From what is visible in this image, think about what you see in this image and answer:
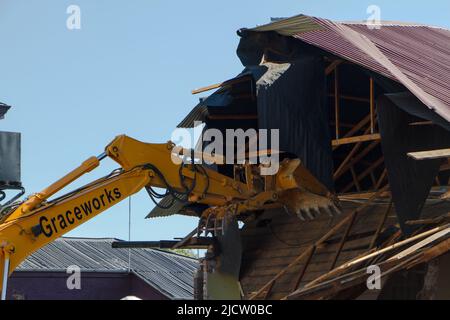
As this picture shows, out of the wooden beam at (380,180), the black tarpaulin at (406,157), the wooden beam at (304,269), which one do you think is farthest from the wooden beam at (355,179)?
the black tarpaulin at (406,157)

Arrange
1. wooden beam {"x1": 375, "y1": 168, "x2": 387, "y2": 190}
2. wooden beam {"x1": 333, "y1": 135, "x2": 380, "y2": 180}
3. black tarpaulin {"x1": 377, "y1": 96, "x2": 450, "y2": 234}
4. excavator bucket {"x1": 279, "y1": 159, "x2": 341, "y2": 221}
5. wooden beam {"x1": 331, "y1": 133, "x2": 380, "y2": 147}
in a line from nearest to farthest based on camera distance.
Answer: black tarpaulin {"x1": 377, "y1": 96, "x2": 450, "y2": 234}
excavator bucket {"x1": 279, "y1": 159, "x2": 341, "y2": 221}
wooden beam {"x1": 331, "y1": 133, "x2": 380, "y2": 147}
wooden beam {"x1": 375, "y1": 168, "x2": 387, "y2": 190}
wooden beam {"x1": 333, "y1": 135, "x2": 380, "y2": 180}

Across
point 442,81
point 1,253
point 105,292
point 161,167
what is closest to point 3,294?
point 1,253

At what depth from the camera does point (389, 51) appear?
1873 centimetres

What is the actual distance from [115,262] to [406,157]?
22.1 m

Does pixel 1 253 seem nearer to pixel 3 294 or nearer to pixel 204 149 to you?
pixel 3 294

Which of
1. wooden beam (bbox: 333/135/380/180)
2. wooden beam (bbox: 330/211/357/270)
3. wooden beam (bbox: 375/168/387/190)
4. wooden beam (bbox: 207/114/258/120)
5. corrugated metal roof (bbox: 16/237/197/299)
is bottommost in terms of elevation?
corrugated metal roof (bbox: 16/237/197/299)

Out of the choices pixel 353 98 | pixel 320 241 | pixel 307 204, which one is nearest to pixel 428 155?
pixel 307 204

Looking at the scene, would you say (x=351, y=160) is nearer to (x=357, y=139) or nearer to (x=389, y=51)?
(x=357, y=139)

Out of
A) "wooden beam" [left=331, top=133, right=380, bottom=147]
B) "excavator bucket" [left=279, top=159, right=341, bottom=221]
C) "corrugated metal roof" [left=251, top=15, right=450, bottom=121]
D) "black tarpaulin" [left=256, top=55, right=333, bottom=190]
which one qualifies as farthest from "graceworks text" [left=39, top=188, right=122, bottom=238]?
"wooden beam" [left=331, top=133, right=380, bottom=147]

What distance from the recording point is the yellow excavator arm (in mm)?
15016

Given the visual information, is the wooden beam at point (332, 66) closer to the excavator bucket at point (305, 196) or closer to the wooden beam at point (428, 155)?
the excavator bucket at point (305, 196)

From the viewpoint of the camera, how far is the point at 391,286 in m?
17.5

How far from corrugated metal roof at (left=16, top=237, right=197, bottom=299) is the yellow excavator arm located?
15502mm

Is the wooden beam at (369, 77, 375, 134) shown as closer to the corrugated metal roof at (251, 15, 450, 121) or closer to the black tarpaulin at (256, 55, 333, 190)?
the corrugated metal roof at (251, 15, 450, 121)
